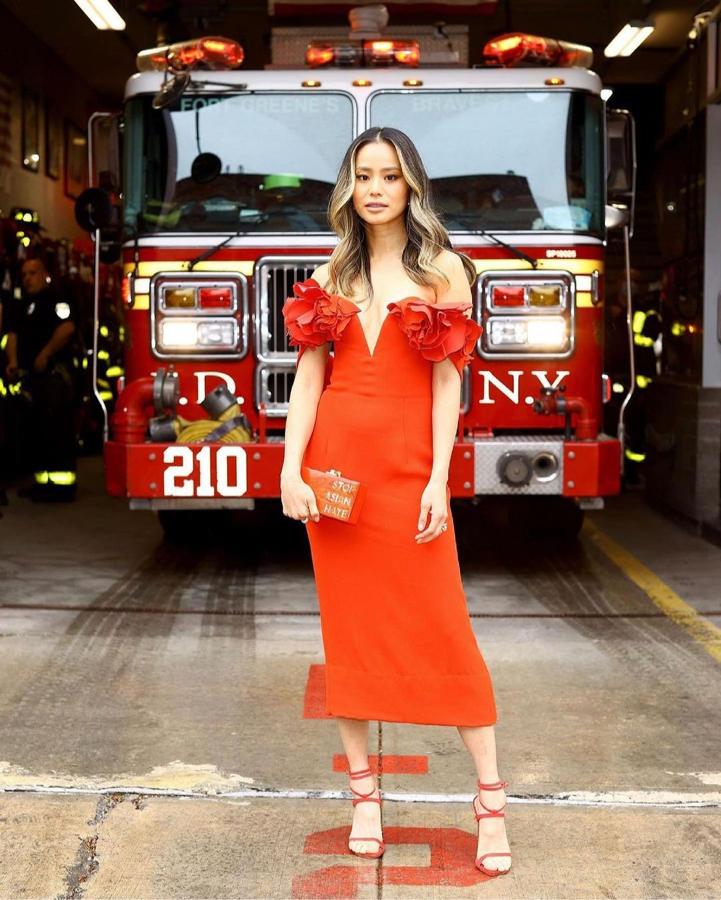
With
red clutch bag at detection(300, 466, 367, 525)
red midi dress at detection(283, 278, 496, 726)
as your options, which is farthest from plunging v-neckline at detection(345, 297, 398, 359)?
red clutch bag at detection(300, 466, 367, 525)

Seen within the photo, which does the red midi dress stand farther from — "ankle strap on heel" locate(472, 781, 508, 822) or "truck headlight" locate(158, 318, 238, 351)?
"truck headlight" locate(158, 318, 238, 351)

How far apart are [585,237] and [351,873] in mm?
4656

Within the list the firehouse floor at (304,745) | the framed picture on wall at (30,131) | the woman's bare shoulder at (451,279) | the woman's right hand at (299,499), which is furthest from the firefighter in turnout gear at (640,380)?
the woman's right hand at (299,499)

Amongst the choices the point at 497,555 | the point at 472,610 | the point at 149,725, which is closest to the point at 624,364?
the point at 497,555

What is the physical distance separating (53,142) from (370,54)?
32.4 feet

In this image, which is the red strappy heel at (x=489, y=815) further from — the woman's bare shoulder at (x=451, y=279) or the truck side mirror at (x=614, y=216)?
the truck side mirror at (x=614, y=216)

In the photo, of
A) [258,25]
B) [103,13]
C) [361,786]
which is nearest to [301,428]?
[361,786]

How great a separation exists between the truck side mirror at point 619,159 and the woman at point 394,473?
417 cm

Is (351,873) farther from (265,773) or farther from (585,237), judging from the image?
(585,237)

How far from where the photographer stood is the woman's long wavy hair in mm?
3668

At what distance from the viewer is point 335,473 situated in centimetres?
361

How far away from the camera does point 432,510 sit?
355 cm

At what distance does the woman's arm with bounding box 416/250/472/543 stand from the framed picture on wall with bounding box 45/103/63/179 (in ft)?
43.8

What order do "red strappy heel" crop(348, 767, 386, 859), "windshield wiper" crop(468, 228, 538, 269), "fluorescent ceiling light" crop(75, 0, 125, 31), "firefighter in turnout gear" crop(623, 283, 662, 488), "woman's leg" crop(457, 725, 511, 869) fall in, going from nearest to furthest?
"woman's leg" crop(457, 725, 511, 869)
"red strappy heel" crop(348, 767, 386, 859)
"windshield wiper" crop(468, 228, 538, 269)
"fluorescent ceiling light" crop(75, 0, 125, 31)
"firefighter in turnout gear" crop(623, 283, 662, 488)
